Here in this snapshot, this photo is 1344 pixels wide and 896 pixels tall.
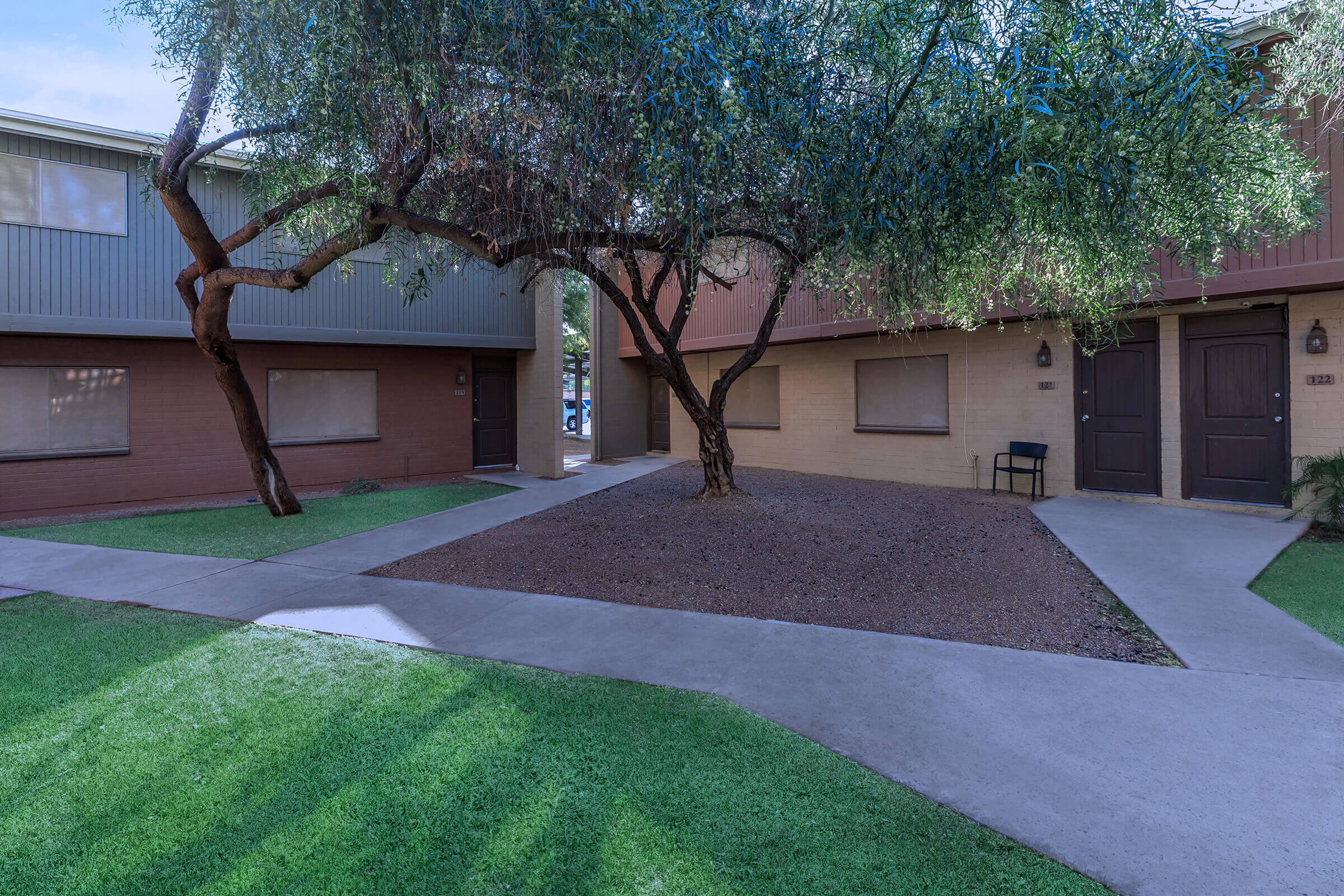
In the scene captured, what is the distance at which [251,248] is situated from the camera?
10906mm

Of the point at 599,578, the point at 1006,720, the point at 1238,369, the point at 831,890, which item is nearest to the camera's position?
the point at 831,890

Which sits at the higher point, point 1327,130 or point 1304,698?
point 1327,130

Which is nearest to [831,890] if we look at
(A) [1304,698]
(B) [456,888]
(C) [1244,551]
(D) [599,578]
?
(B) [456,888]

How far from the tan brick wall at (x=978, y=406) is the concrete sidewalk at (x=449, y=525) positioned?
300cm

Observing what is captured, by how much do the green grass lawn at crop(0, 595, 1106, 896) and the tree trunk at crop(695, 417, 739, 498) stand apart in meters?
5.70

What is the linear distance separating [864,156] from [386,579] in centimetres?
494

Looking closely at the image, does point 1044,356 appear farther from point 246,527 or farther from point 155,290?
point 155,290

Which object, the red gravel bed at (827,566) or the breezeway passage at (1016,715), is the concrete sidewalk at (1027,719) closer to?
the breezeway passage at (1016,715)

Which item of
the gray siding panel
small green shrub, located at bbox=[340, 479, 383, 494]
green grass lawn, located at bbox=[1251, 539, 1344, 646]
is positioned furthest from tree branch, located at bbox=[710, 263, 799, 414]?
small green shrub, located at bbox=[340, 479, 383, 494]

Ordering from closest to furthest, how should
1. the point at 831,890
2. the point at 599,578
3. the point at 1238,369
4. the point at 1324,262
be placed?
1. the point at 831,890
2. the point at 599,578
3. the point at 1324,262
4. the point at 1238,369

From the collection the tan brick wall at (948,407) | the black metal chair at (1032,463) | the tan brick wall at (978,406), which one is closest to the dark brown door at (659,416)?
the tan brick wall at (978,406)

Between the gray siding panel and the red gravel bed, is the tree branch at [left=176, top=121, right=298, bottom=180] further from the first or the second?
the red gravel bed

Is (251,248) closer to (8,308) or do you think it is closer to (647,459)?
(8,308)

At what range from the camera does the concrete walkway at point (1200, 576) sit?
395cm
